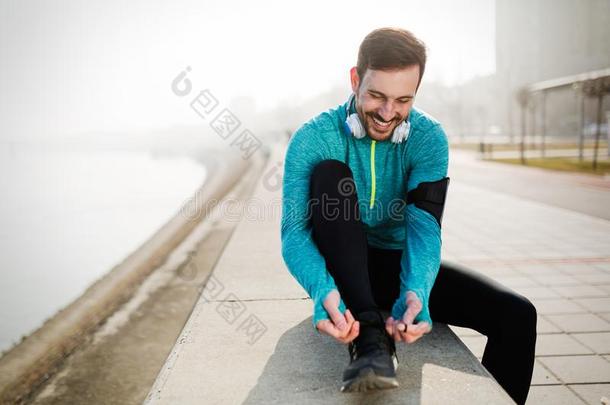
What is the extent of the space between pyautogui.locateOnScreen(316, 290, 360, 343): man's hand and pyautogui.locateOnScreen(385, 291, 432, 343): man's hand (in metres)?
0.13

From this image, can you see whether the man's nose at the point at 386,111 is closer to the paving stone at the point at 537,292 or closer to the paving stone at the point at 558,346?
the paving stone at the point at 558,346

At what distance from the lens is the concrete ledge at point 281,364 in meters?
1.55

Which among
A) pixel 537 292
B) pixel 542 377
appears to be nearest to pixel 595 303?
pixel 537 292

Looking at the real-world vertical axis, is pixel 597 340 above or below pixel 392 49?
below

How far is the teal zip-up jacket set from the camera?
1.63 meters

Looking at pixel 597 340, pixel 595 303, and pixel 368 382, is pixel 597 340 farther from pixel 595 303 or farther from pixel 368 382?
pixel 368 382

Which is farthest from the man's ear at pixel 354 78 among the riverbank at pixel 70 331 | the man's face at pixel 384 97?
the riverbank at pixel 70 331

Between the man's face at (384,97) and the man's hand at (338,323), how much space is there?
718mm

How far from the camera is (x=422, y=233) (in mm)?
1716

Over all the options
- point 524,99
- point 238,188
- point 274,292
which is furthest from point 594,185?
point 238,188

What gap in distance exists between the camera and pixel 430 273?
162cm

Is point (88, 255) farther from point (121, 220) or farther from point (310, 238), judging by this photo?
point (310, 238)

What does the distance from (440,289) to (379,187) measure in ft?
1.60

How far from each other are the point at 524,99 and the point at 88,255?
1920 centimetres
